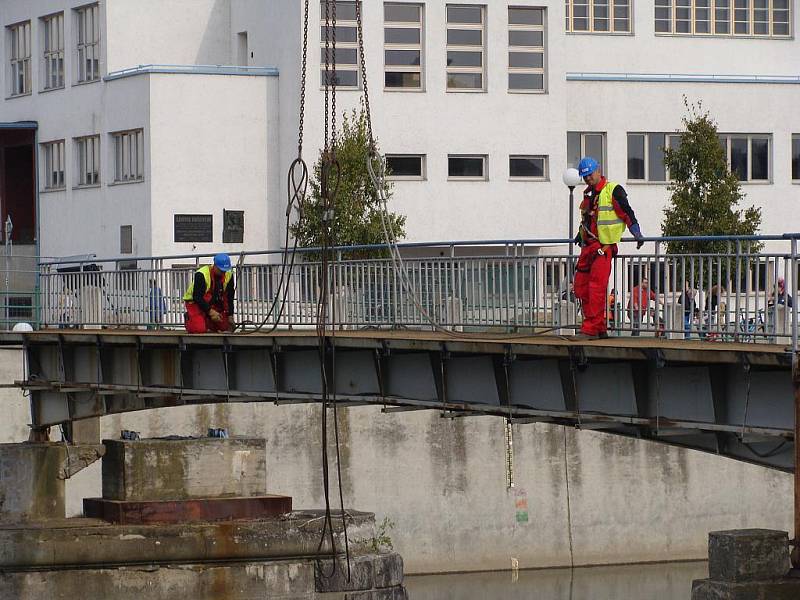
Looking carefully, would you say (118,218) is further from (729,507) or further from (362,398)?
(362,398)

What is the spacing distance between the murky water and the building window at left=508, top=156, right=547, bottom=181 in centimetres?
1365

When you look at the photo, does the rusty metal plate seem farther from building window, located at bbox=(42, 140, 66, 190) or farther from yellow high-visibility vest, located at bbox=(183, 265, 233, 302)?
building window, located at bbox=(42, 140, 66, 190)

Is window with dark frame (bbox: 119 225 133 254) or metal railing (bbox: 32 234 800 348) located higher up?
window with dark frame (bbox: 119 225 133 254)

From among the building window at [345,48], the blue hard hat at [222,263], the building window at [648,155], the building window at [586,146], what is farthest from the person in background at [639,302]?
the building window at [648,155]

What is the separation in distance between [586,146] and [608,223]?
34.7 metres

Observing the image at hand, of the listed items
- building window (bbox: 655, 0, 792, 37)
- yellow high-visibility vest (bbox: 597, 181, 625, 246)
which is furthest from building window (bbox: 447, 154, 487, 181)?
yellow high-visibility vest (bbox: 597, 181, 625, 246)

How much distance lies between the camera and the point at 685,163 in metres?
52.3

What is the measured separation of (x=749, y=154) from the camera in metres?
58.4

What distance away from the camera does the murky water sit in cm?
4341

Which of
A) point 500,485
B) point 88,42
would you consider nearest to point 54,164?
point 88,42

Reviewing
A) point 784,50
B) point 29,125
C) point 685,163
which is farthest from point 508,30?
point 29,125

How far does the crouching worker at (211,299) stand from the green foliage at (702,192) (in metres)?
22.3

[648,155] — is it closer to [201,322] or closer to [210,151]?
[210,151]

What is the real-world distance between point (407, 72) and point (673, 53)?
10.8 meters
